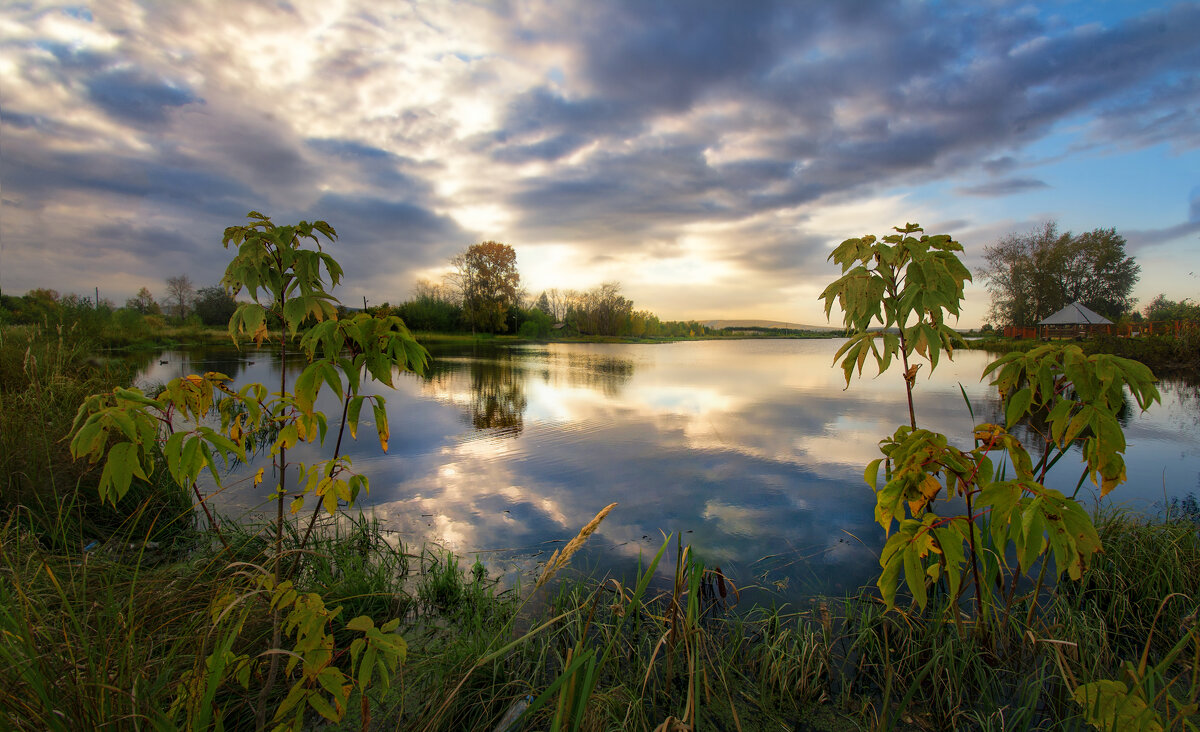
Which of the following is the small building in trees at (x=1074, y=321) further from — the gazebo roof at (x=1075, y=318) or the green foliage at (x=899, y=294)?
the green foliage at (x=899, y=294)

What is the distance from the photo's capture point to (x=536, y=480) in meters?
5.07

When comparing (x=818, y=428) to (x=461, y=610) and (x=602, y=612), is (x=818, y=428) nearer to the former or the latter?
(x=602, y=612)

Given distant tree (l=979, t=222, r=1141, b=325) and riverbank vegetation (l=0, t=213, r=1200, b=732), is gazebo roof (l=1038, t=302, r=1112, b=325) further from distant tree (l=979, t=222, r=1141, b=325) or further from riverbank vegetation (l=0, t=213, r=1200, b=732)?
riverbank vegetation (l=0, t=213, r=1200, b=732)

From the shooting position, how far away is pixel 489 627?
7.65 feet

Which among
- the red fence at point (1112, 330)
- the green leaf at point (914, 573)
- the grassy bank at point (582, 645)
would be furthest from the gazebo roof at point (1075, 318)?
the green leaf at point (914, 573)

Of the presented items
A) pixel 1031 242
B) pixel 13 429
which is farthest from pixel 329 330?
pixel 1031 242

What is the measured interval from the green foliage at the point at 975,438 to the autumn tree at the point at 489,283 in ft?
152

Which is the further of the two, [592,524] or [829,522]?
[829,522]

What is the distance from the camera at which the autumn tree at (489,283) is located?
1815 inches

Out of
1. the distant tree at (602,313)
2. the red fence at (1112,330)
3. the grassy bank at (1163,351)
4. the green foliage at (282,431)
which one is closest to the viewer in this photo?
the green foliage at (282,431)

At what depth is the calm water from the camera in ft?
11.3

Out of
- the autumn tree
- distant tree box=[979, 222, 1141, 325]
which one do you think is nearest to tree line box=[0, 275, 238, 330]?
the autumn tree

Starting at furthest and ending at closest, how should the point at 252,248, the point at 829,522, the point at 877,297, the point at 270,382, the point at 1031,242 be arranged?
1. the point at 1031,242
2. the point at 270,382
3. the point at 829,522
4. the point at 877,297
5. the point at 252,248

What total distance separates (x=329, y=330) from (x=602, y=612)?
198 cm
